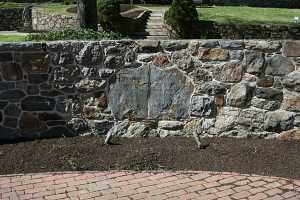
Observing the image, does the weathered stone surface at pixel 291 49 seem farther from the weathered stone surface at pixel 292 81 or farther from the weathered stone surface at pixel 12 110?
the weathered stone surface at pixel 12 110

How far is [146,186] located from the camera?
5.95m

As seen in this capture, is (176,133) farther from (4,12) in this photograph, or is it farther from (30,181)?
(4,12)

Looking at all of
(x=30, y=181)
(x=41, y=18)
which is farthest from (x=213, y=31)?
(x=30, y=181)

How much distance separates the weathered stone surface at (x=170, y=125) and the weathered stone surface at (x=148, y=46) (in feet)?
3.25

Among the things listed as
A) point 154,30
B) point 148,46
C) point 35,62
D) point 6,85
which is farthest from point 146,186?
point 154,30

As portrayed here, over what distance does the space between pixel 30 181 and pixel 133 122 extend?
1.88 metres

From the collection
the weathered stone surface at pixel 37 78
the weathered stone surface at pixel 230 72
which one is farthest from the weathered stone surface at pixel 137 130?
the weathered stone surface at pixel 37 78

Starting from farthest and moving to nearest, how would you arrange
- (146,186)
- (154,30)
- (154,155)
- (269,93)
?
(154,30), (269,93), (154,155), (146,186)

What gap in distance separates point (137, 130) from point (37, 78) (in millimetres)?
1510

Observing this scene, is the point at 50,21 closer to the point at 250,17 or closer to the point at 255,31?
the point at 250,17

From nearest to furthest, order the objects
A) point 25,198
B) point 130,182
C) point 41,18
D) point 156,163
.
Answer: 1. point 25,198
2. point 130,182
3. point 156,163
4. point 41,18

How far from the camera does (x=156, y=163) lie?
6566 mm

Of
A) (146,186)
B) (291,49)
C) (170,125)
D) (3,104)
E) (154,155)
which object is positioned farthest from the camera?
(170,125)

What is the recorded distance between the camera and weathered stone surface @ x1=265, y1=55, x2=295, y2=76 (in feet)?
23.6
